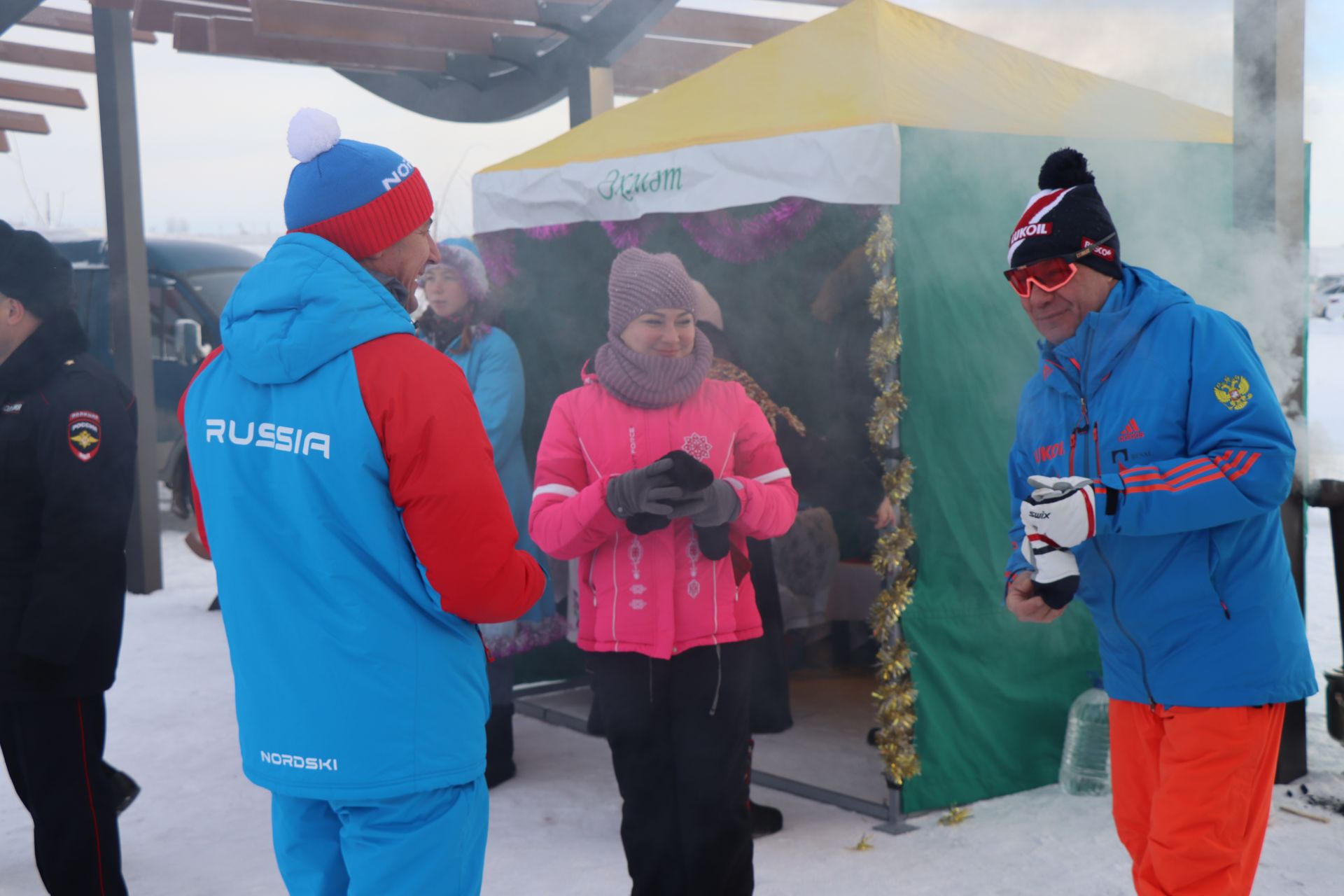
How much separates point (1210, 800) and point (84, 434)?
266 cm

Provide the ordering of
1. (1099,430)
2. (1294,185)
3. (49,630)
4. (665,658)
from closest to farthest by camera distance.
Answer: (1099,430), (49,630), (665,658), (1294,185)

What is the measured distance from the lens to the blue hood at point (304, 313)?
74.4 inches

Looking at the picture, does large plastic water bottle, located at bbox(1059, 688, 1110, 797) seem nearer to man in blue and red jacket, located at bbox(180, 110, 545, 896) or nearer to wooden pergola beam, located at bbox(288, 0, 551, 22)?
man in blue and red jacket, located at bbox(180, 110, 545, 896)

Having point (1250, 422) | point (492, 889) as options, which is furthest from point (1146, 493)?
point (492, 889)

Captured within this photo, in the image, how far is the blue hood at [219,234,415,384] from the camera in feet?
6.20

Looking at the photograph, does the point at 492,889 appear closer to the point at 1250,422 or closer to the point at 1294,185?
the point at 1250,422

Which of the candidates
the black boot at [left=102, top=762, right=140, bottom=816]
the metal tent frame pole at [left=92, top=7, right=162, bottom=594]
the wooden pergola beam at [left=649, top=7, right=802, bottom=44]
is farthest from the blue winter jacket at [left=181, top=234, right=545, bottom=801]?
the metal tent frame pole at [left=92, top=7, right=162, bottom=594]

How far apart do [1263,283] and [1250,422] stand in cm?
239

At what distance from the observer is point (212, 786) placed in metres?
4.74

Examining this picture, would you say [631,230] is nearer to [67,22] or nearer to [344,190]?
[344,190]

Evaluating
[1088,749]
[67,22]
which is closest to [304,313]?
[1088,749]

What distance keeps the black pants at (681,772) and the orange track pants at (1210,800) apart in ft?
3.39

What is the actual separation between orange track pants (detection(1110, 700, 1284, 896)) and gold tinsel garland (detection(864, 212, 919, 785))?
154cm

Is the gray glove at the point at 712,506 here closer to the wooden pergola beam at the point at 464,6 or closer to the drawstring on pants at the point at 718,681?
the drawstring on pants at the point at 718,681
